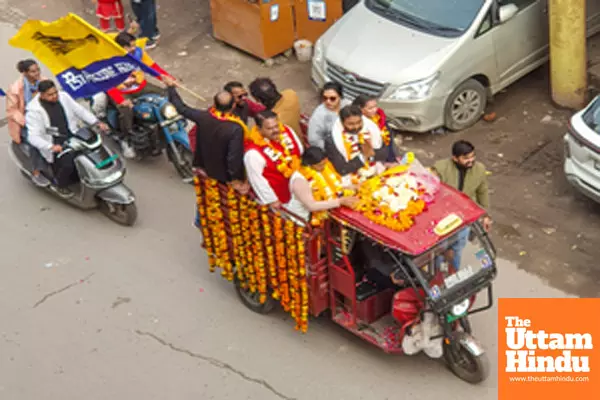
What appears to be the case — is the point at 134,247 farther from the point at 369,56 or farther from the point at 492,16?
the point at 492,16

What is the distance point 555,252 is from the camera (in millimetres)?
8172

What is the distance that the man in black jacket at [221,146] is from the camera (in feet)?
22.2

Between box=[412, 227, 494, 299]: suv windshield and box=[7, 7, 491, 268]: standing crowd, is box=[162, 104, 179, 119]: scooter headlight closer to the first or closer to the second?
box=[7, 7, 491, 268]: standing crowd

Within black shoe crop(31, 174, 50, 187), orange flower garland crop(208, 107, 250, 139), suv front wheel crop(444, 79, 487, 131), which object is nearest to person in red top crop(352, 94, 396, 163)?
orange flower garland crop(208, 107, 250, 139)

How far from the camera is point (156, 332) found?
772cm

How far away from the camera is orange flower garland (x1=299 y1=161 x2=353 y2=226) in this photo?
6.43 meters

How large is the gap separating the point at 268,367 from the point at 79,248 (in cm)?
277

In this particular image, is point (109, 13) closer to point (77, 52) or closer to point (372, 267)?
point (77, 52)

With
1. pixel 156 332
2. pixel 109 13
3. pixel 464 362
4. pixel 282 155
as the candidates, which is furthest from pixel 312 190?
pixel 109 13

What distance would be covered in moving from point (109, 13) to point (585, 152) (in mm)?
7621

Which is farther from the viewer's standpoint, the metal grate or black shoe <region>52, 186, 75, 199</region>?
the metal grate

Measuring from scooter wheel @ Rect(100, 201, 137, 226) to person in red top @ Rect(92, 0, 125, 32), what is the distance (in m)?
4.54

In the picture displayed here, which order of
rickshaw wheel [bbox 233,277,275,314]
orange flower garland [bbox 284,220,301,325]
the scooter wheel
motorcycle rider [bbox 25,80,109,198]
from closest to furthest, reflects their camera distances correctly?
orange flower garland [bbox 284,220,301,325] → rickshaw wheel [bbox 233,277,275,314] → motorcycle rider [bbox 25,80,109,198] → the scooter wheel

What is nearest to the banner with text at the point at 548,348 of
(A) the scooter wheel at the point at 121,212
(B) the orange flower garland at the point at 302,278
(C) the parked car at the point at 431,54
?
(B) the orange flower garland at the point at 302,278
